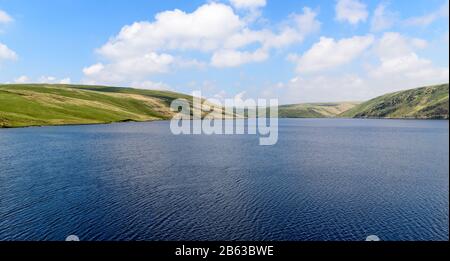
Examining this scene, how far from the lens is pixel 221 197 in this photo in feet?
195

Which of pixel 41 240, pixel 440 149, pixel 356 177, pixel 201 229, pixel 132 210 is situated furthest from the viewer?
pixel 440 149

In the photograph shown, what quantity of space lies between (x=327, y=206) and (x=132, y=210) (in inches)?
1210

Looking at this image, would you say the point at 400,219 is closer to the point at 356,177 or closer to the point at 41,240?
the point at 356,177

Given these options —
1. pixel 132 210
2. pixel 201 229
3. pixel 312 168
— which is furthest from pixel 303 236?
pixel 312 168

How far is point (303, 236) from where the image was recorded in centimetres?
4281

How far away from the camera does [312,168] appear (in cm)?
8756

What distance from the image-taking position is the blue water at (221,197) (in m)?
44.2

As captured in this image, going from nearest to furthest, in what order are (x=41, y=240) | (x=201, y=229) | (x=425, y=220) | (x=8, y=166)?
(x=41, y=240) < (x=201, y=229) < (x=425, y=220) < (x=8, y=166)

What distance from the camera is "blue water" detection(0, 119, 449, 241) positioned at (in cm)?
4422
